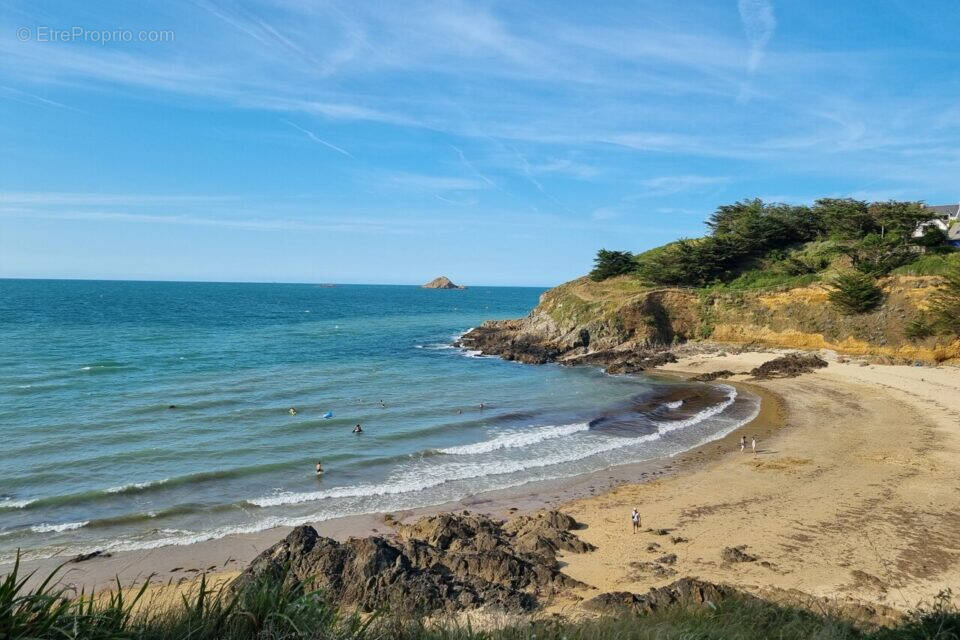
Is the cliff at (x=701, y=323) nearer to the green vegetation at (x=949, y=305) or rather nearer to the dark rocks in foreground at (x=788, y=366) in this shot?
the green vegetation at (x=949, y=305)

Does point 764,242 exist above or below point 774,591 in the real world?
above

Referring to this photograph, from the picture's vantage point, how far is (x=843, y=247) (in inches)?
2128

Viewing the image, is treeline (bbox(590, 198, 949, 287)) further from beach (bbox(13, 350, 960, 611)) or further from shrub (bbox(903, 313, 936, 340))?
beach (bbox(13, 350, 960, 611))

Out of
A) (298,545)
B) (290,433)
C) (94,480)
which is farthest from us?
(290,433)

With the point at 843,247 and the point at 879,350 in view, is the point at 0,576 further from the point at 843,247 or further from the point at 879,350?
the point at 843,247

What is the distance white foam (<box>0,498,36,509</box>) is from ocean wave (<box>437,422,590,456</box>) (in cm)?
1491

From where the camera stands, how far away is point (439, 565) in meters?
13.5

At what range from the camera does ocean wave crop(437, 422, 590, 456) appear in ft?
83.0

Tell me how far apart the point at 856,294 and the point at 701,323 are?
12876mm

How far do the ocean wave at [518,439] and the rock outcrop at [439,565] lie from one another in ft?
30.6

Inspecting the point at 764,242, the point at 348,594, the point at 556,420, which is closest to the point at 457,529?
the point at 348,594

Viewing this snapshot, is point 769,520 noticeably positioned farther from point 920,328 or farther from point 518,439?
point 920,328

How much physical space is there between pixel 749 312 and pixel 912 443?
26785 millimetres

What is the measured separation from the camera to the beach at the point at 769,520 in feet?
44.6
